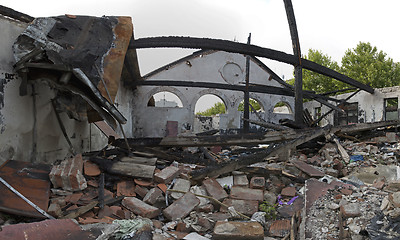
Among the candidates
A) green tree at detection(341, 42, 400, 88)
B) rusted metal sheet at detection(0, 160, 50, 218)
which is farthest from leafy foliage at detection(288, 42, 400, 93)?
rusted metal sheet at detection(0, 160, 50, 218)

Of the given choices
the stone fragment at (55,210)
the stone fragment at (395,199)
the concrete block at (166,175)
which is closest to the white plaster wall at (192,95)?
the concrete block at (166,175)

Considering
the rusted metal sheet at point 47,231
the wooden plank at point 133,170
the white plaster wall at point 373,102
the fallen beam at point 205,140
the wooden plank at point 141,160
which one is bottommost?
the rusted metal sheet at point 47,231

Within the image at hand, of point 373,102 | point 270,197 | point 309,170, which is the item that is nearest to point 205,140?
point 270,197

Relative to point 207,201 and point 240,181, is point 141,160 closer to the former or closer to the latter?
point 207,201

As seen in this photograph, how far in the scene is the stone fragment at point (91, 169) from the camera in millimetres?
4104

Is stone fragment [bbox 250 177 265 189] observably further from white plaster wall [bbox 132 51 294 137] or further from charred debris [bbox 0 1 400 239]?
white plaster wall [bbox 132 51 294 137]

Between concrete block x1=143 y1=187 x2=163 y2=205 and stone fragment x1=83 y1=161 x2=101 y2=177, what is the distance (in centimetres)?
103

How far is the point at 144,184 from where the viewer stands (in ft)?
13.4

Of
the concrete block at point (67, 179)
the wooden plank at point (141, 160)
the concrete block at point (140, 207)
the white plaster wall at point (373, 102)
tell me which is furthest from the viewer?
the white plaster wall at point (373, 102)

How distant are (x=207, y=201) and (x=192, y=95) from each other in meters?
14.2

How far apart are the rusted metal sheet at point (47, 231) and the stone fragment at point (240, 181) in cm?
248

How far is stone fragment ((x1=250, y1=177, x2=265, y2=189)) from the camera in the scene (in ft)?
14.0

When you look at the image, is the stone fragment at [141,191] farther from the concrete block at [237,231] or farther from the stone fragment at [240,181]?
the stone fragment at [240,181]

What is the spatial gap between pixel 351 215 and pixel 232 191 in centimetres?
183
